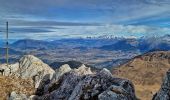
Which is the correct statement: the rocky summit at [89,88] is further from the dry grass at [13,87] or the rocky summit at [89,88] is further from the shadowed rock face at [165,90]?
the shadowed rock face at [165,90]

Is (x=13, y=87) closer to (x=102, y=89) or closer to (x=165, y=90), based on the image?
(x=102, y=89)

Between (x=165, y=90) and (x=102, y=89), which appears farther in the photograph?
(x=102, y=89)

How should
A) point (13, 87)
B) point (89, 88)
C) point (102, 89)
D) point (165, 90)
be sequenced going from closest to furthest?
point (165, 90), point (102, 89), point (89, 88), point (13, 87)

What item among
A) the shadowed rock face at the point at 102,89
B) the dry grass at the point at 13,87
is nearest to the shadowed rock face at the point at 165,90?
the shadowed rock face at the point at 102,89

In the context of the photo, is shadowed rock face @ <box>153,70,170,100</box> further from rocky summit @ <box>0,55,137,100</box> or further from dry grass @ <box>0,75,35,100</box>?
dry grass @ <box>0,75,35,100</box>

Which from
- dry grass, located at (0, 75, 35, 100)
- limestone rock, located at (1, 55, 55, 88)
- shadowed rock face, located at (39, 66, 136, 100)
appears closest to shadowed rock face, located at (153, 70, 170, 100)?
shadowed rock face, located at (39, 66, 136, 100)

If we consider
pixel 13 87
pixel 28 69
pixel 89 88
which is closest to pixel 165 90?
pixel 89 88

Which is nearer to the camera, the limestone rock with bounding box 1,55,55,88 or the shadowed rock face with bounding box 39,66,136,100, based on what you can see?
the shadowed rock face with bounding box 39,66,136,100

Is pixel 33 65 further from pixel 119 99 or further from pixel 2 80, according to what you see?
pixel 119 99

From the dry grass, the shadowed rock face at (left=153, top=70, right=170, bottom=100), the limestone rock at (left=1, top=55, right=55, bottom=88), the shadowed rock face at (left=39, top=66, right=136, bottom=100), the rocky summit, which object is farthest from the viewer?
the limestone rock at (left=1, top=55, right=55, bottom=88)
